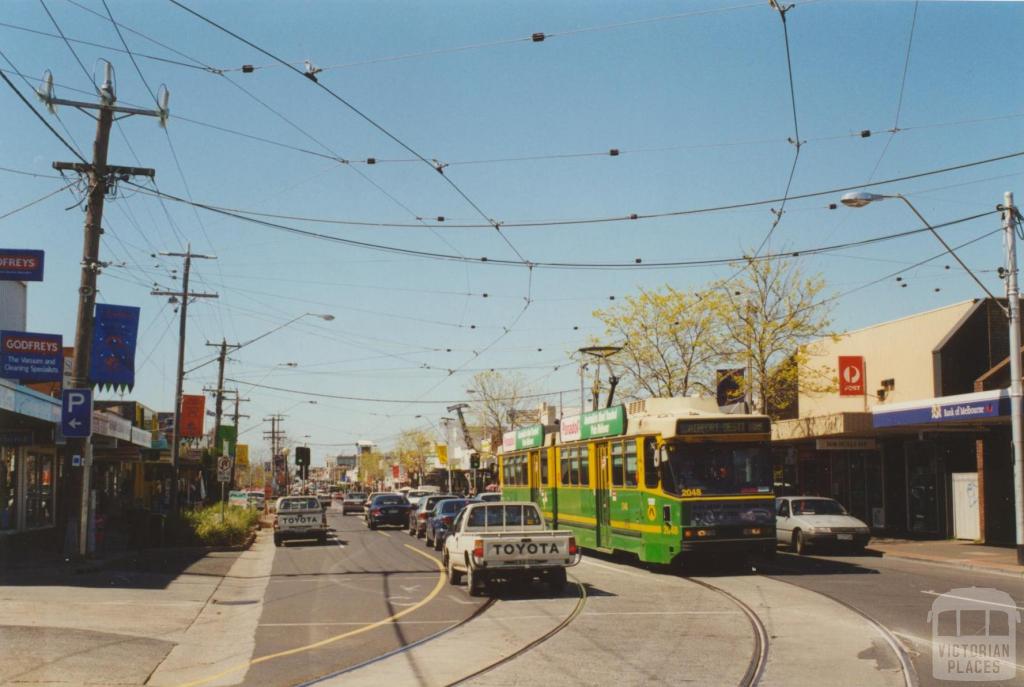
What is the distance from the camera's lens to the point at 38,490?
35438 millimetres

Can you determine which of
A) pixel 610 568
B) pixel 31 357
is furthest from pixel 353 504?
pixel 610 568

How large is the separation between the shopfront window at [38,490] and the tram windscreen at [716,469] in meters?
23.2

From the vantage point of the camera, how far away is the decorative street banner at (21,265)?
96.0ft

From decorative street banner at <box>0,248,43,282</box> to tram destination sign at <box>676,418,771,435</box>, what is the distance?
19.5 meters

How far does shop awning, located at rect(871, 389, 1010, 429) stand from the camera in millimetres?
25281

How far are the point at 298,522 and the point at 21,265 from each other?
1168cm

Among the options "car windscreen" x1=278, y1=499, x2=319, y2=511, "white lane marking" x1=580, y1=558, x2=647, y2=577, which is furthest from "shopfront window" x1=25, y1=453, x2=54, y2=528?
"white lane marking" x1=580, y1=558, x2=647, y2=577

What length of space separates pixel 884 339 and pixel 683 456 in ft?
62.6

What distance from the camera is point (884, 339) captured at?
36.5m

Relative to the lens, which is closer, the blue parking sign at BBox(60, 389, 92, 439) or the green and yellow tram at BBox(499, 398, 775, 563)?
the green and yellow tram at BBox(499, 398, 775, 563)

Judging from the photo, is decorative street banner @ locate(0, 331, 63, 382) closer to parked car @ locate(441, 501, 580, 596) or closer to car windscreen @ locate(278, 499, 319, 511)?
car windscreen @ locate(278, 499, 319, 511)

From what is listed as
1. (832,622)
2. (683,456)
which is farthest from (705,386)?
(832,622)

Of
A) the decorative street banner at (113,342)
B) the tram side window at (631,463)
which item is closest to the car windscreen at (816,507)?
the tram side window at (631,463)

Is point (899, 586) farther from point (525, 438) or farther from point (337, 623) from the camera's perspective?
point (525, 438)
